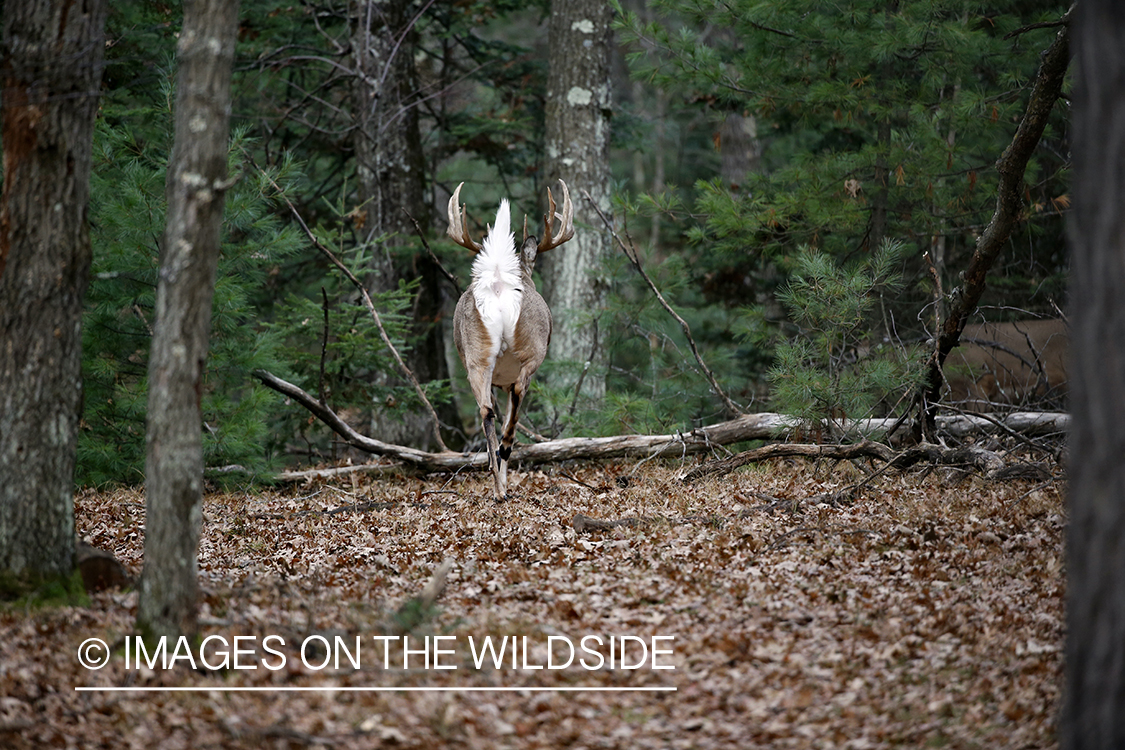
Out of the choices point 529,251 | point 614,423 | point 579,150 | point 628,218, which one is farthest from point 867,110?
point 614,423

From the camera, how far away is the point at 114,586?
5.50 metres

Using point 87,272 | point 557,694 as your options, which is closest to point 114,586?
point 87,272

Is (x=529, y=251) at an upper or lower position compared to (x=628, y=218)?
lower

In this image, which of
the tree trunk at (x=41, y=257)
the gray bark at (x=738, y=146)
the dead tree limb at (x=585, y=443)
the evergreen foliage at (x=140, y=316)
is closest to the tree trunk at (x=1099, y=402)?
the tree trunk at (x=41, y=257)

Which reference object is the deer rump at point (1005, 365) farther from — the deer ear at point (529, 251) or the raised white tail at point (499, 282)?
the raised white tail at point (499, 282)

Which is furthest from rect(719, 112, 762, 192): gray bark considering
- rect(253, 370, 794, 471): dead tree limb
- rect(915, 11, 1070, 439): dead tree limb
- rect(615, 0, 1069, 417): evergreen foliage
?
rect(915, 11, 1070, 439): dead tree limb

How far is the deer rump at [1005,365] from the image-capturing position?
10.4 metres

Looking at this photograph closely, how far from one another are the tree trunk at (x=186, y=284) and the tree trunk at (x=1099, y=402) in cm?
363

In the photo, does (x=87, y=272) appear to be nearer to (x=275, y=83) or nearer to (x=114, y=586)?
(x=114, y=586)

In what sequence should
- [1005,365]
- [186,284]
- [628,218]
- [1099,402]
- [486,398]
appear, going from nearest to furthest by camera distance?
[1099,402], [186,284], [486,398], [628,218], [1005,365]

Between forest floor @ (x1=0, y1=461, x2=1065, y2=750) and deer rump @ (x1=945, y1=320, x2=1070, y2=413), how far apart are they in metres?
3.32

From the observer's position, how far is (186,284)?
4406 millimetres

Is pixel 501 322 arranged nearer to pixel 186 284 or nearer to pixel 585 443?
pixel 585 443

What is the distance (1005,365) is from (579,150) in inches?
253
